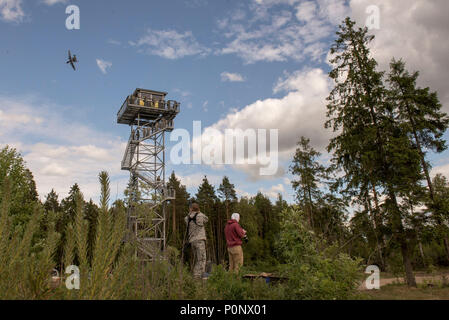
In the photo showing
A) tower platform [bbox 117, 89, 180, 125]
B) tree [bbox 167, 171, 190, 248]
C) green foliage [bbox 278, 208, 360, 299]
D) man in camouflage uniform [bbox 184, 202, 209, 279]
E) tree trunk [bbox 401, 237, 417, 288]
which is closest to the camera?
green foliage [bbox 278, 208, 360, 299]

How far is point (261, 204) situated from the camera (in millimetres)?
67188

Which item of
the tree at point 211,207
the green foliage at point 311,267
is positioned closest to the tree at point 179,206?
the tree at point 211,207

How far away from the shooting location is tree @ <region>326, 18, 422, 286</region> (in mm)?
15703

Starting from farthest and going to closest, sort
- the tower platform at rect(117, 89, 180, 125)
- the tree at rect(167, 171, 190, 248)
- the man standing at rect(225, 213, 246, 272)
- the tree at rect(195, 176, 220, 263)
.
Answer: the tree at rect(195, 176, 220, 263) < the tree at rect(167, 171, 190, 248) < the tower platform at rect(117, 89, 180, 125) < the man standing at rect(225, 213, 246, 272)

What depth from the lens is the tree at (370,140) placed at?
51.5 feet

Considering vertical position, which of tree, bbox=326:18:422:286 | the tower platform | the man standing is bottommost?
the man standing

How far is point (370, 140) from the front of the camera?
1706cm

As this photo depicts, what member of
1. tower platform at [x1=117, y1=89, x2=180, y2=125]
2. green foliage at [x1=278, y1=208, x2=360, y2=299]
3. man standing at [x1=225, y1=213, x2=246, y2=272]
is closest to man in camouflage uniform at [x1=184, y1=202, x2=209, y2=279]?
man standing at [x1=225, y1=213, x2=246, y2=272]

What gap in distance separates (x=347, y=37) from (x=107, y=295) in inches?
837

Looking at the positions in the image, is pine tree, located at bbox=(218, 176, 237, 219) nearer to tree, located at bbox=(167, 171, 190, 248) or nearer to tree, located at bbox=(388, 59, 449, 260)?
tree, located at bbox=(167, 171, 190, 248)

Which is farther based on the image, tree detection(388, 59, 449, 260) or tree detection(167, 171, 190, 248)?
tree detection(167, 171, 190, 248)

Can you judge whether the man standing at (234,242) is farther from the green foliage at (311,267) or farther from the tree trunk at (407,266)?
the tree trunk at (407,266)

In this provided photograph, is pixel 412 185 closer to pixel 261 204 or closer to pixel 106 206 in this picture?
pixel 106 206
